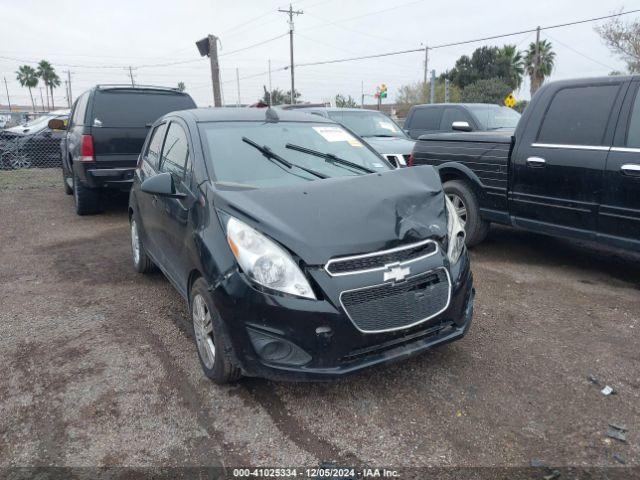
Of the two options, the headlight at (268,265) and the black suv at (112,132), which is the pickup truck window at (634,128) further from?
the black suv at (112,132)

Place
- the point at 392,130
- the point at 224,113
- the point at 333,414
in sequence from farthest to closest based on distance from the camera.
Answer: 1. the point at 392,130
2. the point at 224,113
3. the point at 333,414

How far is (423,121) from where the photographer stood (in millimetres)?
11281

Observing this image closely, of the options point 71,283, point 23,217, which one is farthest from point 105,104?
point 71,283

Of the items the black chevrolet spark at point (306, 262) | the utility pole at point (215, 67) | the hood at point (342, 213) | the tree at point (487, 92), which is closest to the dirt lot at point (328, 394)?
the black chevrolet spark at point (306, 262)

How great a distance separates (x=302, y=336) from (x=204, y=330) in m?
0.85

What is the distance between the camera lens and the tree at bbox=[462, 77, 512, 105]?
4459 cm

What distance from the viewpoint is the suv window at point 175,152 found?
12.4 ft

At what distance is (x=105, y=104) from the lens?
7.56 meters

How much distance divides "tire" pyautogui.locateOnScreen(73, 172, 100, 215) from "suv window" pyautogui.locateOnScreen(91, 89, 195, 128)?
3.79 feet

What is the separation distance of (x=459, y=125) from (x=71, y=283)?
15.6 feet

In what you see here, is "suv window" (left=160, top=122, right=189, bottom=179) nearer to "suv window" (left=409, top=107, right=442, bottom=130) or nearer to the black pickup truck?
the black pickup truck

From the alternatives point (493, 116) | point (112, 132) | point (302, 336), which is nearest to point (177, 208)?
point (302, 336)

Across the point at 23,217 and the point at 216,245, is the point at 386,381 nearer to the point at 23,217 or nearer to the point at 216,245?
the point at 216,245

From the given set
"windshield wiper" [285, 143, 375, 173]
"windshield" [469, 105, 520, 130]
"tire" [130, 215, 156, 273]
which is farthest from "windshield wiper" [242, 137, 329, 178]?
"windshield" [469, 105, 520, 130]
